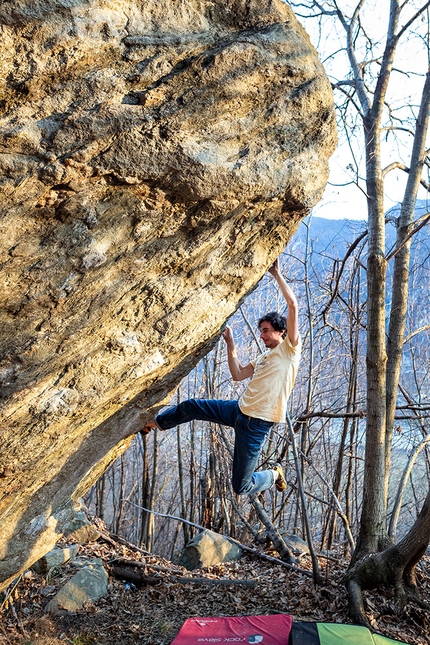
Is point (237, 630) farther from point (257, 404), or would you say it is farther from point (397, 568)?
point (257, 404)

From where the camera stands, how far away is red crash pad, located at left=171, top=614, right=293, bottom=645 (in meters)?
4.30

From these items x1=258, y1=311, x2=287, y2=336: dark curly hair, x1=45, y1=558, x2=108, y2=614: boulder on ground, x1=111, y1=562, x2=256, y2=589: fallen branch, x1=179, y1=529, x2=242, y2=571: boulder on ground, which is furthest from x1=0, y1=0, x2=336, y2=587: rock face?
x1=179, y1=529, x2=242, y2=571: boulder on ground

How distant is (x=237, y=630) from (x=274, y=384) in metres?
2.18

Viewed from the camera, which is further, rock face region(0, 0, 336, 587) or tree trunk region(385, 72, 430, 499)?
tree trunk region(385, 72, 430, 499)

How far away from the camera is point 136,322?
3.73 meters

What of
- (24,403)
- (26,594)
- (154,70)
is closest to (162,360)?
(24,403)

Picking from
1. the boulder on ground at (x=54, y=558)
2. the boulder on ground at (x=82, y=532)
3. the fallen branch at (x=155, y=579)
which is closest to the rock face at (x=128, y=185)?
the boulder on ground at (x=54, y=558)

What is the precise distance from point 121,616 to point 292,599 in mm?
1877

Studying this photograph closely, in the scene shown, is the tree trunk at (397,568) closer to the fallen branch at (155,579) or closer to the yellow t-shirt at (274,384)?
the fallen branch at (155,579)

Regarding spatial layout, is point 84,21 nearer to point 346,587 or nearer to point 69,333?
point 69,333

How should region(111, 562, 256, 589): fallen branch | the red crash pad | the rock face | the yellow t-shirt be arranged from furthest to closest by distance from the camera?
1. region(111, 562, 256, 589): fallen branch
2. the yellow t-shirt
3. the red crash pad
4. the rock face

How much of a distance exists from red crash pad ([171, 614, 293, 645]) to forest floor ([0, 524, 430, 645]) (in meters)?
0.54

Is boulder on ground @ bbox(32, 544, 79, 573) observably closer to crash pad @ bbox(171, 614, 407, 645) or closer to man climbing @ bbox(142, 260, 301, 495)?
crash pad @ bbox(171, 614, 407, 645)

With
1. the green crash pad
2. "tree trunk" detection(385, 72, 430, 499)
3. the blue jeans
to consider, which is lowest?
the green crash pad
